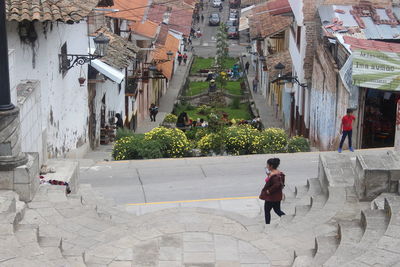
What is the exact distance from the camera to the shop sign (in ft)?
62.9

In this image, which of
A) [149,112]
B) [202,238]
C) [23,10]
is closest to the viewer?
[202,238]

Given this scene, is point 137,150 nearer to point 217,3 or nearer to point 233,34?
point 233,34

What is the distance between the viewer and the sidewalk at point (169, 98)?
119 ft

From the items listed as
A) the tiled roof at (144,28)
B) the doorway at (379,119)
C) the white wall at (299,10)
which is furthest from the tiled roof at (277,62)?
the doorway at (379,119)

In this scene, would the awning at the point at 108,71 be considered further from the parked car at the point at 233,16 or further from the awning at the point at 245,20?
the parked car at the point at 233,16

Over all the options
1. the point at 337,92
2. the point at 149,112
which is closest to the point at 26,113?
the point at 337,92

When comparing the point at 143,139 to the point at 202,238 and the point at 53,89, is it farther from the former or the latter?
the point at 202,238

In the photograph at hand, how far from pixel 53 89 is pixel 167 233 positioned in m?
8.39

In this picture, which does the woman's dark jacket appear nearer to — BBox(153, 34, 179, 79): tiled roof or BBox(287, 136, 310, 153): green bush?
BBox(287, 136, 310, 153): green bush

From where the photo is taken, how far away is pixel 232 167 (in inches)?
661

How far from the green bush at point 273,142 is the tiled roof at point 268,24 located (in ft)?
50.3

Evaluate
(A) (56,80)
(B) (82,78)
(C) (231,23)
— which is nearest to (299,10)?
(B) (82,78)

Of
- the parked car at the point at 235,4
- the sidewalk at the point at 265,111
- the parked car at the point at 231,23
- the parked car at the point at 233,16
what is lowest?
the sidewalk at the point at 265,111

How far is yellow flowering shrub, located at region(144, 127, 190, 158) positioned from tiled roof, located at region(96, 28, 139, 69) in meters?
5.46
